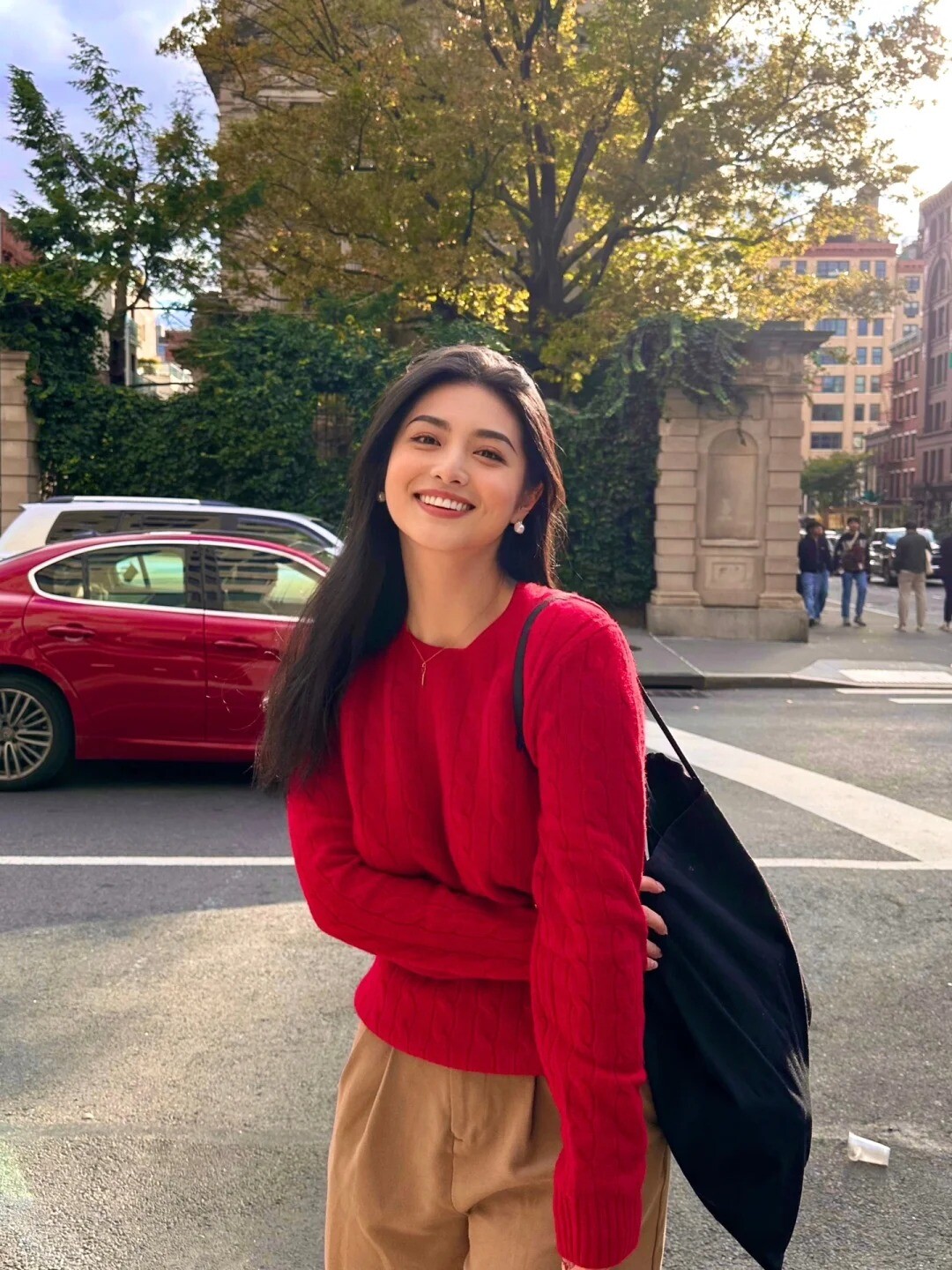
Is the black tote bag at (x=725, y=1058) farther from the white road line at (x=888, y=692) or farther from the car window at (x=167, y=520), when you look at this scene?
the white road line at (x=888, y=692)

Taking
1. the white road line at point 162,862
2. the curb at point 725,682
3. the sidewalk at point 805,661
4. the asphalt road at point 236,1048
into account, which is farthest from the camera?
the sidewalk at point 805,661

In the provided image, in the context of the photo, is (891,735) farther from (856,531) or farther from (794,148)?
(794,148)

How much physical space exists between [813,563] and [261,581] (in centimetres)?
1354

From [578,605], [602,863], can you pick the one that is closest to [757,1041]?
[602,863]

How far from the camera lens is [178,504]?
403 inches

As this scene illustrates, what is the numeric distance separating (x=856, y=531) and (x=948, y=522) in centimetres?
3569

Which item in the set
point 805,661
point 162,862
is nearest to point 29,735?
point 162,862

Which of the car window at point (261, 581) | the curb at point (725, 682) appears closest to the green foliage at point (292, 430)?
the curb at point (725, 682)

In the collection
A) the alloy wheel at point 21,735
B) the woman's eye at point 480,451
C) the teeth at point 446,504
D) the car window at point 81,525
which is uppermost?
the woman's eye at point 480,451

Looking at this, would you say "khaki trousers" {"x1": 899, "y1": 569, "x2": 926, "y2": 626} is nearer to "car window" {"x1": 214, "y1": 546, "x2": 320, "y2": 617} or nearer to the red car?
"car window" {"x1": 214, "y1": 546, "x2": 320, "y2": 617}

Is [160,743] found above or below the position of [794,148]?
below

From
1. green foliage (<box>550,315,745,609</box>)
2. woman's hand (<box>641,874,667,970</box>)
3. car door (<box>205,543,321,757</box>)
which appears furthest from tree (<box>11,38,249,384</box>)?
woman's hand (<box>641,874,667,970</box>)

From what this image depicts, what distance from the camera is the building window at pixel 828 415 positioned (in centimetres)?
12575

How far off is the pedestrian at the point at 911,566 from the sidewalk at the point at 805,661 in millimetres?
514
